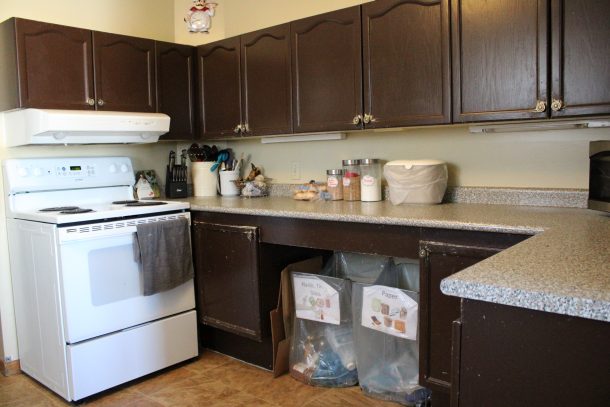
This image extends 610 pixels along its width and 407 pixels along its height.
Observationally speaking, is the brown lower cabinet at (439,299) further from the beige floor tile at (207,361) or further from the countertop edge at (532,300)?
the beige floor tile at (207,361)

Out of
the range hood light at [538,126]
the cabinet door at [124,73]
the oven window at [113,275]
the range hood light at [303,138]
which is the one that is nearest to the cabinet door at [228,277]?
the oven window at [113,275]

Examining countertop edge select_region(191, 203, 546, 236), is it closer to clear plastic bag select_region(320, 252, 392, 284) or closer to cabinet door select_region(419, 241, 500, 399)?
cabinet door select_region(419, 241, 500, 399)

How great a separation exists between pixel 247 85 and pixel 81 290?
144 cm

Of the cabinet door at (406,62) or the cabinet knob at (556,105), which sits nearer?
the cabinet knob at (556,105)

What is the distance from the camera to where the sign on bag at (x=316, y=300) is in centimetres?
254

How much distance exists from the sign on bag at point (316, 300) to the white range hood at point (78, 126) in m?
1.21

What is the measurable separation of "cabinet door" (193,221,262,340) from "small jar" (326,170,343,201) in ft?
1.66

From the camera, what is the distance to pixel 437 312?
6.49 ft

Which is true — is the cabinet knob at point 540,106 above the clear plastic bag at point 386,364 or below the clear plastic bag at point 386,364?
above

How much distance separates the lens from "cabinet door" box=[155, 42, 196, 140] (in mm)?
3182

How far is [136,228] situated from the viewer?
2.61 m

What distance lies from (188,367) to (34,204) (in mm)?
1205

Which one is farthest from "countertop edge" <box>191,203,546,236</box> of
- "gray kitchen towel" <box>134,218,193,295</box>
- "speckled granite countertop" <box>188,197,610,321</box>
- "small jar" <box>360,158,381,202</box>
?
"small jar" <box>360,158,381,202</box>

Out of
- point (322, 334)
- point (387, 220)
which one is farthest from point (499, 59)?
point (322, 334)
